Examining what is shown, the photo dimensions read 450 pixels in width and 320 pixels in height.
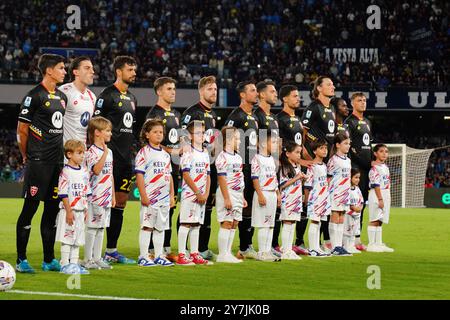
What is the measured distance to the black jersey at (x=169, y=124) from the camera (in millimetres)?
11008

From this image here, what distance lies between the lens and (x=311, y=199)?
12.0 metres

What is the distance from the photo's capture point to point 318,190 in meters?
12.0

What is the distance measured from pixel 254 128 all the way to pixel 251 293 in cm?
415

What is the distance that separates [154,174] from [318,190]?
288 cm

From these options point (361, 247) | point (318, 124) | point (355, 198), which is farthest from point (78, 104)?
point (361, 247)

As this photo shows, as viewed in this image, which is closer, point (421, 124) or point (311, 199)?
point (311, 199)

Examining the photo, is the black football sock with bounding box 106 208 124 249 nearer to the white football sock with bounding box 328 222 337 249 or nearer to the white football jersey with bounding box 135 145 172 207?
A: the white football jersey with bounding box 135 145 172 207

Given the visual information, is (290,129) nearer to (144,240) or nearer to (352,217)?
(352,217)

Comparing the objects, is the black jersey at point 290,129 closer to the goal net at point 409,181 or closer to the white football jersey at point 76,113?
the white football jersey at point 76,113

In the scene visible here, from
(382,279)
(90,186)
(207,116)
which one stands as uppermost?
(207,116)

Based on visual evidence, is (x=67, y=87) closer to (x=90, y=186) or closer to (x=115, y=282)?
(x=90, y=186)
